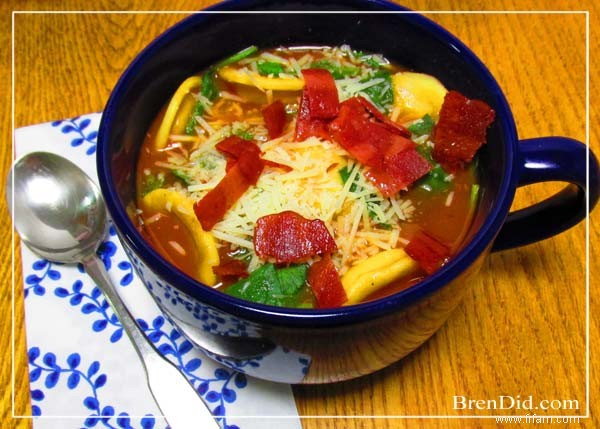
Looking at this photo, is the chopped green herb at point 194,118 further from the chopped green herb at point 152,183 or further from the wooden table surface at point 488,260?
the wooden table surface at point 488,260

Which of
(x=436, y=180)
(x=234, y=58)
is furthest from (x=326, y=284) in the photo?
(x=234, y=58)

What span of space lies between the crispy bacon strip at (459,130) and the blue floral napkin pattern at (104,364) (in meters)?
0.49

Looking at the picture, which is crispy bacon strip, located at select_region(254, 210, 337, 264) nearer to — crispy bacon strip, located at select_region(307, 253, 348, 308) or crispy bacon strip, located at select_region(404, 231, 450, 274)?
crispy bacon strip, located at select_region(307, 253, 348, 308)

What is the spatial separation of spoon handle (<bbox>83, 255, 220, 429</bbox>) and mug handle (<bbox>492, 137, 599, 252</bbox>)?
55 centimetres

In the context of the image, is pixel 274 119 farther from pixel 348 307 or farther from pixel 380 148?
pixel 348 307

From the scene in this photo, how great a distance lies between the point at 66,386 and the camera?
1161 mm

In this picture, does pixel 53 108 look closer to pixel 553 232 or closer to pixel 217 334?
pixel 217 334

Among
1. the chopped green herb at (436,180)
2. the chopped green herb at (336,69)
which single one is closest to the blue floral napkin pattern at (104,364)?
the chopped green herb at (436,180)

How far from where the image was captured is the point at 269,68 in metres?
1.35

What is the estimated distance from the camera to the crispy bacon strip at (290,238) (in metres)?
1.04

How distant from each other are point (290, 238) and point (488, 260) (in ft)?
1.59

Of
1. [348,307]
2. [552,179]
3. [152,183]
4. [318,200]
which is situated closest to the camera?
[348,307]

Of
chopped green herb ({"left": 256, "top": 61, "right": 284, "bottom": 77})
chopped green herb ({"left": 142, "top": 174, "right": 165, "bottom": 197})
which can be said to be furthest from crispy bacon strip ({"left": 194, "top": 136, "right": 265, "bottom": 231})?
chopped green herb ({"left": 256, "top": 61, "right": 284, "bottom": 77})

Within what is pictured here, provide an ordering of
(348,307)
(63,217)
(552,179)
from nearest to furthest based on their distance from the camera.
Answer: (348,307) → (552,179) → (63,217)
